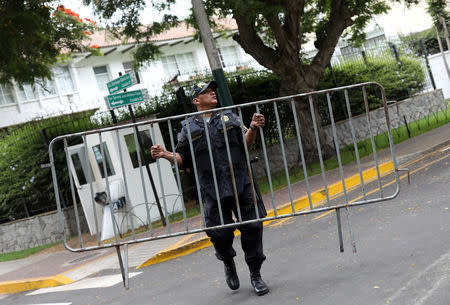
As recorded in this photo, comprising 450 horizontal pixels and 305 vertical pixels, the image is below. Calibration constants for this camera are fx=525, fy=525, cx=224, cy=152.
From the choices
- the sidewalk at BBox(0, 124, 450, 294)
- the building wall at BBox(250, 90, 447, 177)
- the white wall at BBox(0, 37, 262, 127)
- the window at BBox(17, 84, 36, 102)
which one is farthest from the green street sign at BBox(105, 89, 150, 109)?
the window at BBox(17, 84, 36, 102)

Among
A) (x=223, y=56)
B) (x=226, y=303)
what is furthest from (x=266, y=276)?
(x=223, y=56)

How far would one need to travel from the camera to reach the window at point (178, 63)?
32.8 m

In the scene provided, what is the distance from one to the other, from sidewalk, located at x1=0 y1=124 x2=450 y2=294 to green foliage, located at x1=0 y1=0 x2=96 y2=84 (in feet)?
14.4

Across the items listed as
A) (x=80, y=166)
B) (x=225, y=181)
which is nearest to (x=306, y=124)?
(x=80, y=166)

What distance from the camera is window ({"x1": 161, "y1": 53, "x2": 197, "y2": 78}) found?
3275cm

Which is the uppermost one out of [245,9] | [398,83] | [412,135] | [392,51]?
[245,9]

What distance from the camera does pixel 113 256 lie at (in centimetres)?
909

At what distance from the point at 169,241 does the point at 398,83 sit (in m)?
14.3

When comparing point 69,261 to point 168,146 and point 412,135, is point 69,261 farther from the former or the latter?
point 412,135

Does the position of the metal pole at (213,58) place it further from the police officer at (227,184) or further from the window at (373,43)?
the window at (373,43)

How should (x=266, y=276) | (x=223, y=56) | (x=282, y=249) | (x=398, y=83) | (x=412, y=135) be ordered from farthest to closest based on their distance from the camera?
1. (x=223, y=56)
2. (x=398, y=83)
3. (x=412, y=135)
4. (x=282, y=249)
5. (x=266, y=276)

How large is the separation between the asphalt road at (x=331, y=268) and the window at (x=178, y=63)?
25.7 meters

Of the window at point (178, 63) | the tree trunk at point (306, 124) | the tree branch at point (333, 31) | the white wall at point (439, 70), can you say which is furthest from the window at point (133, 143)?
the window at point (178, 63)

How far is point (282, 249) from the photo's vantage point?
6355 mm
